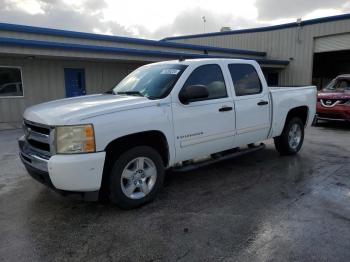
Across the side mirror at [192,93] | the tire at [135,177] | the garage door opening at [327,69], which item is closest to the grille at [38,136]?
the tire at [135,177]

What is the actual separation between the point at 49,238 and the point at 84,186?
645 millimetres

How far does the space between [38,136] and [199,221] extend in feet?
7.21

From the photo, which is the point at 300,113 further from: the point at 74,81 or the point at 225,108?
the point at 74,81

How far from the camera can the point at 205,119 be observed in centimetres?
443

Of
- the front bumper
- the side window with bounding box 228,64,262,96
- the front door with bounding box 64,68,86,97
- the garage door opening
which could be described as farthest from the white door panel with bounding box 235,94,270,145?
the garage door opening

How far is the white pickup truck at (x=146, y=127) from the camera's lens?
3354 millimetres

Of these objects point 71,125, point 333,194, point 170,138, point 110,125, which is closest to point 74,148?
point 71,125

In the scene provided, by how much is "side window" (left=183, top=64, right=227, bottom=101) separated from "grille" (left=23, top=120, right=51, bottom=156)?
205cm

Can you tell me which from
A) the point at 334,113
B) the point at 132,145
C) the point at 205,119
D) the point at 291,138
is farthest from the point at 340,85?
the point at 132,145

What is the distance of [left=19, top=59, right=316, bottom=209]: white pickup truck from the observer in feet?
11.0

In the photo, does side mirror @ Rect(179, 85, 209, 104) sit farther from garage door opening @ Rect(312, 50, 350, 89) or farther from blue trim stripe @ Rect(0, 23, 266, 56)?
garage door opening @ Rect(312, 50, 350, 89)

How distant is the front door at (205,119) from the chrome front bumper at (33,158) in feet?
5.51

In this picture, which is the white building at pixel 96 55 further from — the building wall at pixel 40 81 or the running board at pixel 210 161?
the running board at pixel 210 161

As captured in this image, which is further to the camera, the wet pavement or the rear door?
the rear door
